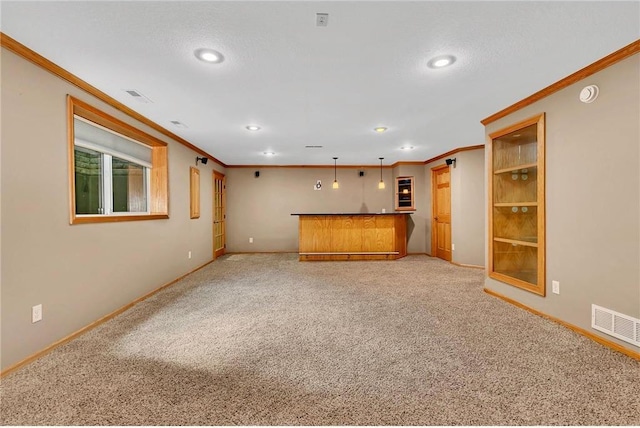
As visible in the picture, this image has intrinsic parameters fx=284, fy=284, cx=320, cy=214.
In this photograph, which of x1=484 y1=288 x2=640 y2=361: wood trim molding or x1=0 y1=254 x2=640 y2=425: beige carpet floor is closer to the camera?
x1=0 y1=254 x2=640 y2=425: beige carpet floor

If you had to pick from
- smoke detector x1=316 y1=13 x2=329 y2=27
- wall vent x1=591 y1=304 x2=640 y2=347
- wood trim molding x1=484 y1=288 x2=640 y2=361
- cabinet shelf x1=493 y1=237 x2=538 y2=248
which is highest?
smoke detector x1=316 y1=13 x2=329 y2=27

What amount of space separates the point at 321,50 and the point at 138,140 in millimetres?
3084

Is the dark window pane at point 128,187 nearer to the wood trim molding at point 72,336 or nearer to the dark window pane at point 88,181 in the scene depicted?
the dark window pane at point 88,181

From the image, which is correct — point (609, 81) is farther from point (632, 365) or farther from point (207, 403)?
point (207, 403)

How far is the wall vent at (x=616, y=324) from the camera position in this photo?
7.22 ft

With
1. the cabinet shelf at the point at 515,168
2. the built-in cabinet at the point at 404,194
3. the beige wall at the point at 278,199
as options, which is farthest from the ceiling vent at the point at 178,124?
the built-in cabinet at the point at 404,194

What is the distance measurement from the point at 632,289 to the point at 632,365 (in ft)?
1.85

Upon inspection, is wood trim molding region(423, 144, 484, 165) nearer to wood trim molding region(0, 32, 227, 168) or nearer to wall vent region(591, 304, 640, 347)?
wall vent region(591, 304, 640, 347)

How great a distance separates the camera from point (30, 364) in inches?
83.3

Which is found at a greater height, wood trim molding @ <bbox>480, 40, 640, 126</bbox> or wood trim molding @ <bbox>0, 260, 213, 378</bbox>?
wood trim molding @ <bbox>480, 40, 640, 126</bbox>

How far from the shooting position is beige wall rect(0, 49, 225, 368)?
2021 millimetres

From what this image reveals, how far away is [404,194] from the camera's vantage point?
7.60m

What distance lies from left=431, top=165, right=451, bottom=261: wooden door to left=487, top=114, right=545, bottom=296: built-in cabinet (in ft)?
8.35

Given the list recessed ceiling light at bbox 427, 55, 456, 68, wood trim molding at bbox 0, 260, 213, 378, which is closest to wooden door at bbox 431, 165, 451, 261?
recessed ceiling light at bbox 427, 55, 456, 68
